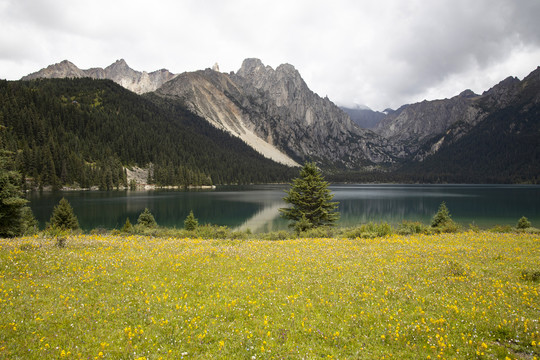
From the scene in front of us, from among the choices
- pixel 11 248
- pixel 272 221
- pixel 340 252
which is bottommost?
pixel 272 221

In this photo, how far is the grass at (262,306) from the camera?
6.88 meters

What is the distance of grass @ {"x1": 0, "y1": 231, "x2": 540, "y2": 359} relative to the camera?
6879 mm

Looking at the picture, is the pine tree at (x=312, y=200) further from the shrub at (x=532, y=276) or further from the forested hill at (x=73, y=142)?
the forested hill at (x=73, y=142)

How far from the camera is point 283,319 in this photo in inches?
331

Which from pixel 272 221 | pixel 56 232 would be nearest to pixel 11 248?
pixel 56 232

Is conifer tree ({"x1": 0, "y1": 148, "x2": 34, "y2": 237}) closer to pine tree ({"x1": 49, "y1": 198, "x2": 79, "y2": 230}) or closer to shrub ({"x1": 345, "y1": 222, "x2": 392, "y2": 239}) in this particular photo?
pine tree ({"x1": 49, "y1": 198, "x2": 79, "y2": 230})

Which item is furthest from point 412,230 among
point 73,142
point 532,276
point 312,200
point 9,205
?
point 73,142

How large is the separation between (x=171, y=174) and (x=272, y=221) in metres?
129

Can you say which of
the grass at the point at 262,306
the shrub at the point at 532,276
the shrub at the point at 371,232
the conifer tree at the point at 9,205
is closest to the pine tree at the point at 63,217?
the conifer tree at the point at 9,205

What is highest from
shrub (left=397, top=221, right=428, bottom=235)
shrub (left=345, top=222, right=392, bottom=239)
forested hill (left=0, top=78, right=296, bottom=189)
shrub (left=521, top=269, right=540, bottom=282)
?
forested hill (left=0, top=78, right=296, bottom=189)

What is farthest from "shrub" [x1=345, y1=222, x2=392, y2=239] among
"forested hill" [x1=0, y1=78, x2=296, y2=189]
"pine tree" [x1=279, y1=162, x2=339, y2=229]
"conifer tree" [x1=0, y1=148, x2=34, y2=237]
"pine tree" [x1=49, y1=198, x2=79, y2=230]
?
"forested hill" [x1=0, y1=78, x2=296, y2=189]

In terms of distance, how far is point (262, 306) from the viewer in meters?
9.23

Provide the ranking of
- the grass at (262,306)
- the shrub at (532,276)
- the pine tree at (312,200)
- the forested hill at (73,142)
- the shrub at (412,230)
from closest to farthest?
1. the grass at (262,306)
2. the shrub at (532,276)
3. the shrub at (412,230)
4. the pine tree at (312,200)
5. the forested hill at (73,142)

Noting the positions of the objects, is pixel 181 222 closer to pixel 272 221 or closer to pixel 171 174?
pixel 272 221
